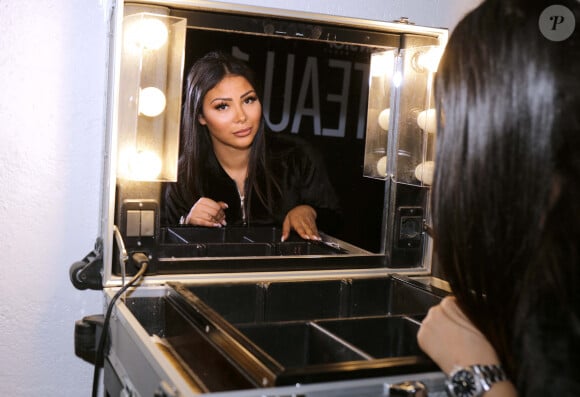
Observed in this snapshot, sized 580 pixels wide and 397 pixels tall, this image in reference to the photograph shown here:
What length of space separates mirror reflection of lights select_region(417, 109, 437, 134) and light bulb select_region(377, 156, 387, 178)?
0.39ft

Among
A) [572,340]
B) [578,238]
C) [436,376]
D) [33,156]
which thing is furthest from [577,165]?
[33,156]

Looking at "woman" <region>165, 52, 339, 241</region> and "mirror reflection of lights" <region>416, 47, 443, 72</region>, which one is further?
"mirror reflection of lights" <region>416, 47, 443, 72</region>

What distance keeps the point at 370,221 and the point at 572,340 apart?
0.90 metres

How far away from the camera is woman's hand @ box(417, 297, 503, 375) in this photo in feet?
3.19

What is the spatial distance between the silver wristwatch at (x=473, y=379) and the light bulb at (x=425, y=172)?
0.73m

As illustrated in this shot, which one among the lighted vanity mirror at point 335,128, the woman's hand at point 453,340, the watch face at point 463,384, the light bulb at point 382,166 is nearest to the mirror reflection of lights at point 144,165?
the lighted vanity mirror at point 335,128

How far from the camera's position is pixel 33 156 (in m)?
1.40

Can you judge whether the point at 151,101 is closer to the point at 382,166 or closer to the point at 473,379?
the point at 382,166

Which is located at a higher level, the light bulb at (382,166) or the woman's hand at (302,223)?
the light bulb at (382,166)

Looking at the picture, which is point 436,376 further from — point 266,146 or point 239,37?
point 239,37

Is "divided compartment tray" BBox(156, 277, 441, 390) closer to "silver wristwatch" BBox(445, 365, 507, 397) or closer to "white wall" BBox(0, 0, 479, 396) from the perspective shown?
"silver wristwatch" BBox(445, 365, 507, 397)

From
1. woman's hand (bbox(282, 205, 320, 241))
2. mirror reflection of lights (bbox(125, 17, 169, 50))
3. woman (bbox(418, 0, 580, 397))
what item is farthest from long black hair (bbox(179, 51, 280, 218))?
woman (bbox(418, 0, 580, 397))

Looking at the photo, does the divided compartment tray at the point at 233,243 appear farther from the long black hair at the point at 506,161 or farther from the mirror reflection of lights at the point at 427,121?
the long black hair at the point at 506,161

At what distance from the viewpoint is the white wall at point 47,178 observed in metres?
1.38
